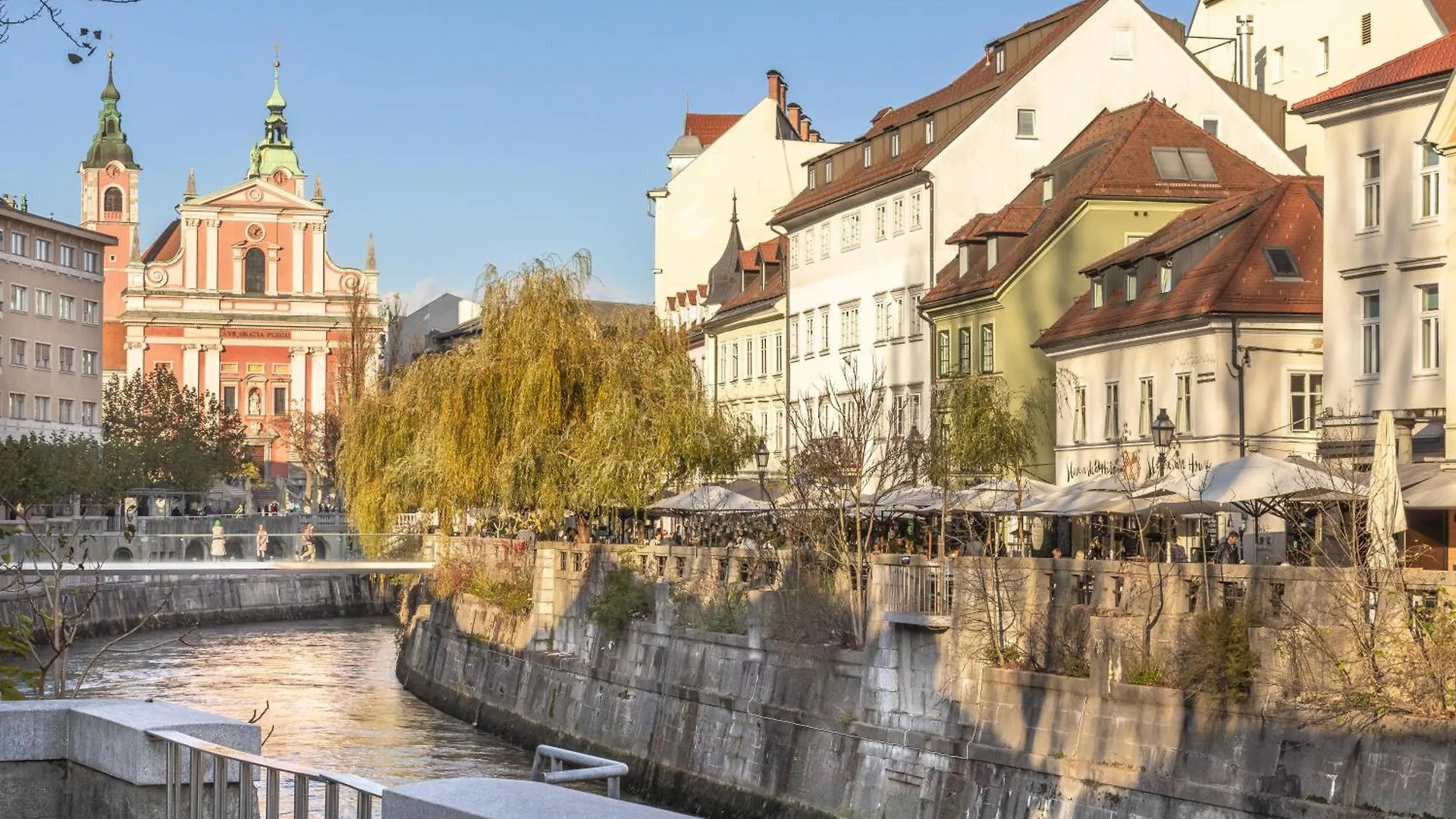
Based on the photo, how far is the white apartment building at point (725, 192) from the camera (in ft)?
279

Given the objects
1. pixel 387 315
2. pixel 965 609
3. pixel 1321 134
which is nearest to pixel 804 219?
pixel 1321 134

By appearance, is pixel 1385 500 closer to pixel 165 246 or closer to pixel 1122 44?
pixel 1122 44

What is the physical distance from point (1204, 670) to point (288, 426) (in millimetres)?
105986

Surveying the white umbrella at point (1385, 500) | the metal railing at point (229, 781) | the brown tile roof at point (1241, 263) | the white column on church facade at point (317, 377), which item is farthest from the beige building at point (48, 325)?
the metal railing at point (229, 781)

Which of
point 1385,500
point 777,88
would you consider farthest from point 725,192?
point 1385,500

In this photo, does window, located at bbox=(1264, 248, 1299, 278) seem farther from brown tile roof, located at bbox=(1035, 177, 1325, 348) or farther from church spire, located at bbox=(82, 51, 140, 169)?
church spire, located at bbox=(82, 51, 140, 169)

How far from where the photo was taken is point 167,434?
108m

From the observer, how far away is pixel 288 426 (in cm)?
12400

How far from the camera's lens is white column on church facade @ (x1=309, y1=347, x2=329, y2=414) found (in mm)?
125688

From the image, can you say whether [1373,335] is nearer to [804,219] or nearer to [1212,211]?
[1212,211]

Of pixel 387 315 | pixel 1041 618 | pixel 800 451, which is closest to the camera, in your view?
pixel 1041 618

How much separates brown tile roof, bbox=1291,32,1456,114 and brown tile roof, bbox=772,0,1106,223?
21932 mm

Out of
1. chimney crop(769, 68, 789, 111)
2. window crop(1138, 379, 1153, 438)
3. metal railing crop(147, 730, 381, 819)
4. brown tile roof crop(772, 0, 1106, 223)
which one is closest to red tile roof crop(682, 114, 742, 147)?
chimney crop(769, 68, 789, 111)

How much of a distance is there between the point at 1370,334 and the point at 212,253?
316 ft
